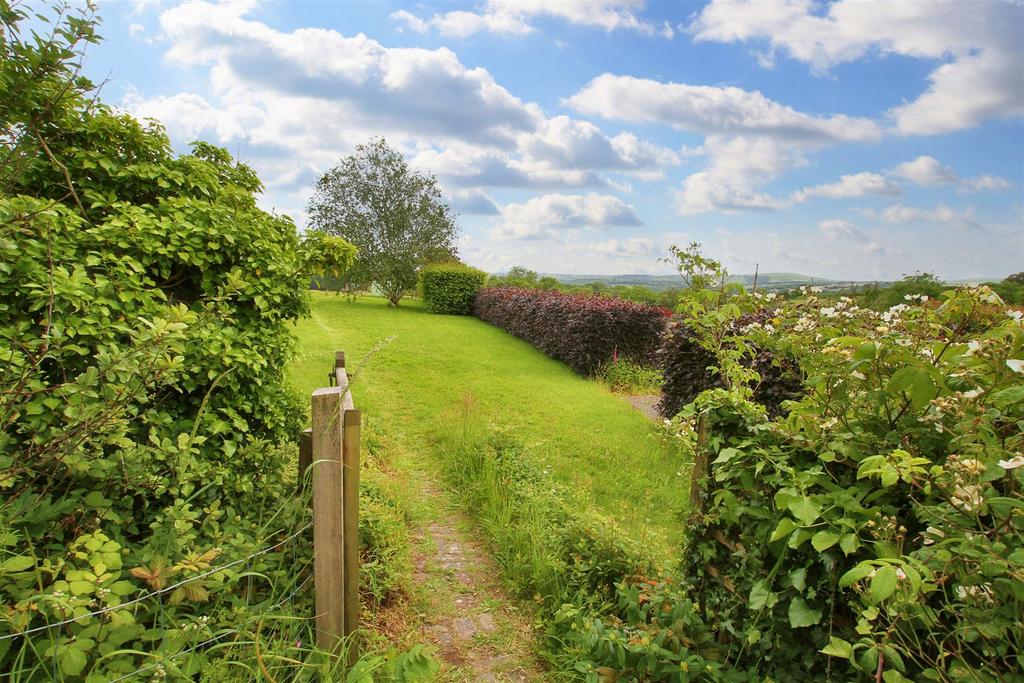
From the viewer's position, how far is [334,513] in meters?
2.45

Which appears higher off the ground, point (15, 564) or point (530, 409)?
point (15, 564)

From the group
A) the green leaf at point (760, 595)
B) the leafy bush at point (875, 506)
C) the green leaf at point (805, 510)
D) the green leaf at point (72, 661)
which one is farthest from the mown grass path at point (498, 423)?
the green leaf at point (72, 661)

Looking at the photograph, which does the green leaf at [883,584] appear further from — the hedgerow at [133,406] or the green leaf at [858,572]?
the hedgerow at [133,406]

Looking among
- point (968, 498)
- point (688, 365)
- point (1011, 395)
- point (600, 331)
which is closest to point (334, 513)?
point (968, 498)

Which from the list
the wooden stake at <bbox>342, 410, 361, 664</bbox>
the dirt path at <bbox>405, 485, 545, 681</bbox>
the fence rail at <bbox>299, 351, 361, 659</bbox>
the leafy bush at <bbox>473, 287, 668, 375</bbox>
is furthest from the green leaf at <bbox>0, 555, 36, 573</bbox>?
the leafy bush at <bbox>473, 287, 668, 375</bbox>

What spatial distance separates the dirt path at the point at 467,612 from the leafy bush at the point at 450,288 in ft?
65.5

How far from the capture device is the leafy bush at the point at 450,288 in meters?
24.3

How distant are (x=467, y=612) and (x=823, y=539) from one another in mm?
2559

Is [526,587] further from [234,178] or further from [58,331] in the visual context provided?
[234,178]

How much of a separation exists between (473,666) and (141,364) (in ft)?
7.73

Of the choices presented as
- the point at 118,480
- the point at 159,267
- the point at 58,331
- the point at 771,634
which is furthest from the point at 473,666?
the point at 159,267

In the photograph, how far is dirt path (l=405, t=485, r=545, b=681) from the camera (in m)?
3.09

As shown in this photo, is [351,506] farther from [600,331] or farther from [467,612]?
[600,331]

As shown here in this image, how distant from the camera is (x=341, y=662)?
100.0 inches
